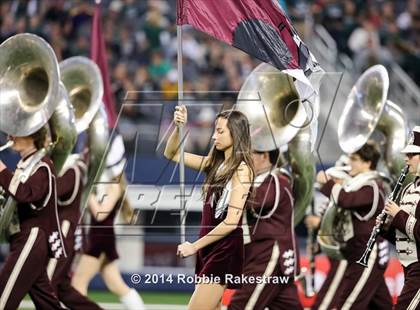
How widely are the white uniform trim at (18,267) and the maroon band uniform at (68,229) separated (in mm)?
1057

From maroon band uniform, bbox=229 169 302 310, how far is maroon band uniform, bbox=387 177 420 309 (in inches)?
54.5

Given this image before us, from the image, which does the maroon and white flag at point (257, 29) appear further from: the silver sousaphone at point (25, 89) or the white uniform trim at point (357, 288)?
the white uniform trim at point (357, 288)

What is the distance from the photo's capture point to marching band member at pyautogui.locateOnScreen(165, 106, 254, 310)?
30.7ft

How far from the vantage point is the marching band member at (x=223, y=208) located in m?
9.36

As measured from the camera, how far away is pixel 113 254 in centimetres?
1295

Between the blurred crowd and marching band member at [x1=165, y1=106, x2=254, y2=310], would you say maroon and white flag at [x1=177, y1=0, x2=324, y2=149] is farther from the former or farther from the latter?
the blurred crowd

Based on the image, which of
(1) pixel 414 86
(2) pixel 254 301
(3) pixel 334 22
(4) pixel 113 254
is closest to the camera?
(2) pixel 254 301

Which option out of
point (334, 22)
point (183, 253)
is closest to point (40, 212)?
point (183, 253)

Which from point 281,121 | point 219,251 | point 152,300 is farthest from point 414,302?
point 152,300

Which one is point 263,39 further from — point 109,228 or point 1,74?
point 109,228

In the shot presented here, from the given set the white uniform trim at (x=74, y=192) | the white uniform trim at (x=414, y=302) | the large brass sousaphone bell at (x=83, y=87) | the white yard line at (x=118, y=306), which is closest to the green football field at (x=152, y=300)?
the white yard line at (x=118, y=306)

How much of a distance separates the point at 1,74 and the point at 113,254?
2723 mm

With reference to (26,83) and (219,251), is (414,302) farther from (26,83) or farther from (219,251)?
(26,83)

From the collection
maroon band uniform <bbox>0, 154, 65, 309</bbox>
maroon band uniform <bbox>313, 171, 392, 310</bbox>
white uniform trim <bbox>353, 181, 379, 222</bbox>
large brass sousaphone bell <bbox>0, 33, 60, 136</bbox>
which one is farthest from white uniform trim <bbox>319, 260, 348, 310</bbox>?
large brass sousaphone bell <bbox>0, 33, 60, 136</bbox>
